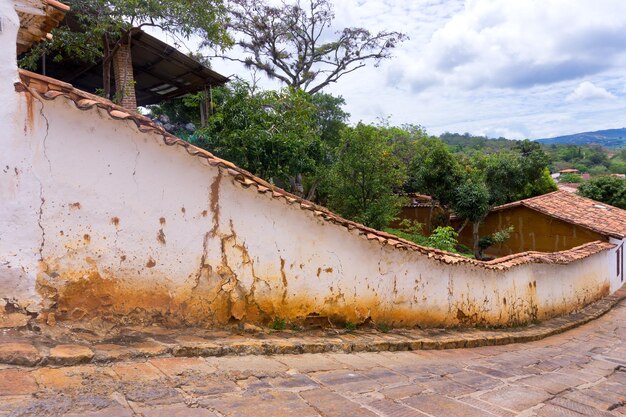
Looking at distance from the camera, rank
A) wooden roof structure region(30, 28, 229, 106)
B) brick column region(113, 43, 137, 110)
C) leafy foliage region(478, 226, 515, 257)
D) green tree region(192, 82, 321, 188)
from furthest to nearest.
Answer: leafy foliage region(478, 226, 515, 257), wooden roof structure region(30, 28, 229, 106), brick column region(113, 43, 137, 110), green tree region(192, 82, 321, 188)

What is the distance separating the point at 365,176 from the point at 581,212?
10.5 metres

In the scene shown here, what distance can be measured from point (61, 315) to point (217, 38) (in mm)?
8403

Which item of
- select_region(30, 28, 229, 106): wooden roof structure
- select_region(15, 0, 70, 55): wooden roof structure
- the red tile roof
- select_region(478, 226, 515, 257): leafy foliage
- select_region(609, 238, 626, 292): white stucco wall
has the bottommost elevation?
select_region(609, 238, 626, 292): white stucco wall

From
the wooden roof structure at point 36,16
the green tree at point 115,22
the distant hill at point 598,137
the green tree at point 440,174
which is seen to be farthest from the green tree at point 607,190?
the distant hill at point 598,137

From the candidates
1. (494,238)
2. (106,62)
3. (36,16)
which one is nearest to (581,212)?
(494,238)

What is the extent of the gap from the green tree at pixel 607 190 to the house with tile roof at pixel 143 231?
23.4 m

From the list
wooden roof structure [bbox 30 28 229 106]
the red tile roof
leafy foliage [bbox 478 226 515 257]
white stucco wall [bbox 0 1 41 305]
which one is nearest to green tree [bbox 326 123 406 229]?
wooden roof structure [bbox 30 28 229 106]

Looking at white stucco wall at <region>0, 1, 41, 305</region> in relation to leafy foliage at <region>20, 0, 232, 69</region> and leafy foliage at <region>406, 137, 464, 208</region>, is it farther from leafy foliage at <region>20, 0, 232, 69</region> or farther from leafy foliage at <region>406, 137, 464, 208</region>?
leafy foliage at <region>406, 137, 464, 208</region>

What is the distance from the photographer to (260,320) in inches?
185

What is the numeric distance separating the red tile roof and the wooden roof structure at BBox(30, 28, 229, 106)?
13153mm

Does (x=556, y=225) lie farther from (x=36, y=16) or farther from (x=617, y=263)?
(x=36, y=16)

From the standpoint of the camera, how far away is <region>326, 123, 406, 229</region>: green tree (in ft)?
43.4

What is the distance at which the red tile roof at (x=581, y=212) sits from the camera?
1642 cm

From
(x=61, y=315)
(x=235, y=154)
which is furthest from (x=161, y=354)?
(x=235, y=154)
